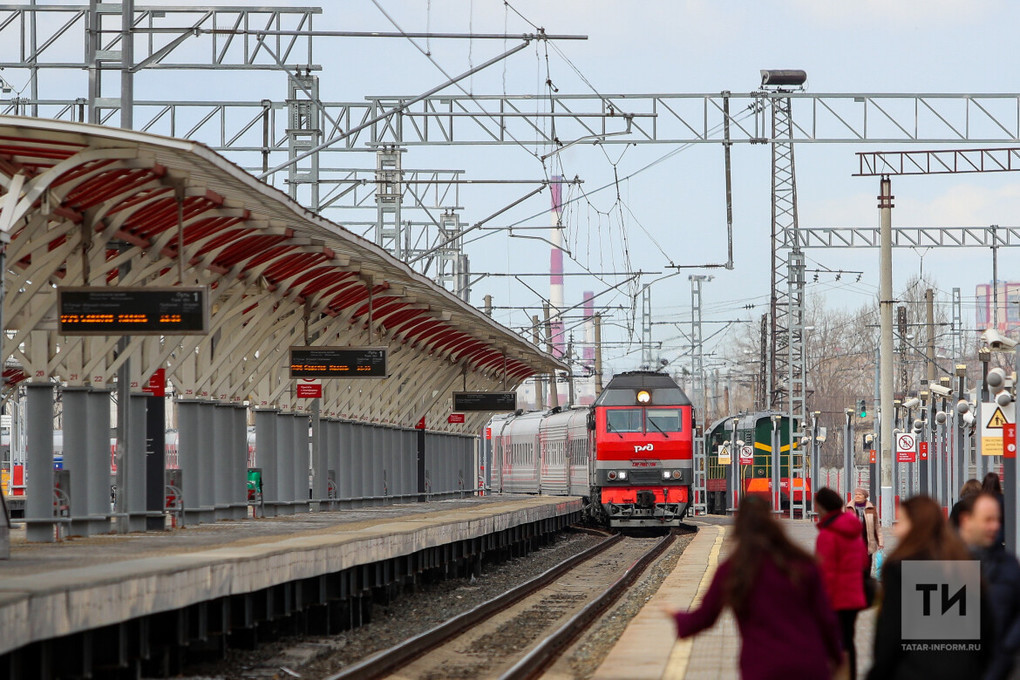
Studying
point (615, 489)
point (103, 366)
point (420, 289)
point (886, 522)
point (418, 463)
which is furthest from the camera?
point (418, 463)

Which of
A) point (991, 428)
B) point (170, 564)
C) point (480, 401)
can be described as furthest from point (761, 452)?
point (170, 564)

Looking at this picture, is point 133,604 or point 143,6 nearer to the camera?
point 133,604

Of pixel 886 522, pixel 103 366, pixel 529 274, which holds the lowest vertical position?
pixel 886 522

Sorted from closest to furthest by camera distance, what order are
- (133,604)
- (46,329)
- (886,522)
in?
(133,604)
(46,329)
(886,522)

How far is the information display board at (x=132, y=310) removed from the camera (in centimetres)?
1475

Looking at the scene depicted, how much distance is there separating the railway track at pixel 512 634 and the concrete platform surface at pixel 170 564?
3.64ft

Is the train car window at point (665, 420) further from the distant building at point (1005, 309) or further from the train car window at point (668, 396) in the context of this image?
the distant building at point (1005, 309)

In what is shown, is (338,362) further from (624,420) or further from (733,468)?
(733,468)

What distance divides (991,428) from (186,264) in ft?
29.5

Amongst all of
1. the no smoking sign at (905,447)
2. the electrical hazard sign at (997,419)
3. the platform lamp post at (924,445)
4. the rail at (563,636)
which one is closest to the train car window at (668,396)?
the no smoking sign at (905,447)

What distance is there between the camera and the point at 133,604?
10.2m

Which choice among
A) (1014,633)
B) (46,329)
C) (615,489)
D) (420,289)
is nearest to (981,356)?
(420,289)

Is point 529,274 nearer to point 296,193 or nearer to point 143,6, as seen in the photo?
point 296,193

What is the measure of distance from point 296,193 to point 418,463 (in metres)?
14.9
